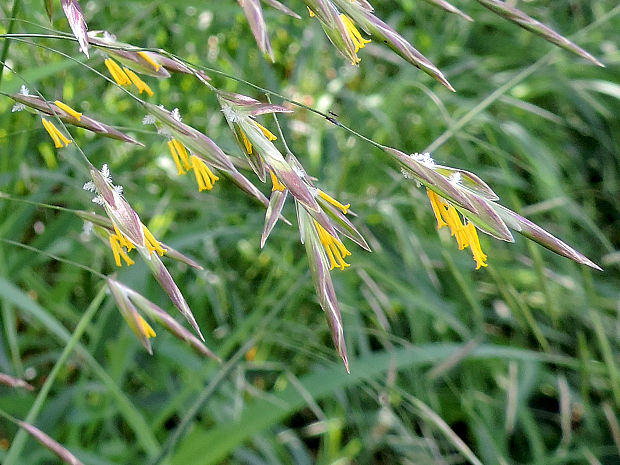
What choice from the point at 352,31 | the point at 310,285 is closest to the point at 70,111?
the point at 352,31

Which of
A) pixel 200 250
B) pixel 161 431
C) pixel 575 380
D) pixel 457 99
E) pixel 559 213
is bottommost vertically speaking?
pixel 161 431

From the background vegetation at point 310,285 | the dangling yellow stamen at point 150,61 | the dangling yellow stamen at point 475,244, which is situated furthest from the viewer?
the background vegetation at point 310,285

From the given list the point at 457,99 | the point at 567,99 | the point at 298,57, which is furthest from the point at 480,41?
the point at 298,57

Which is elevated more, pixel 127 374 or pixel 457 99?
pixel 457 99

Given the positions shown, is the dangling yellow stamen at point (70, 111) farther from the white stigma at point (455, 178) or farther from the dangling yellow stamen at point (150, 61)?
the white stigma at point (455, 178)

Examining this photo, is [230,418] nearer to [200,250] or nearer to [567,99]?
[200,250]

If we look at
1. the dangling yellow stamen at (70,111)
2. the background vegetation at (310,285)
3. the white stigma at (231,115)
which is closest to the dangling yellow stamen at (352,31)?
the white stigma at (231,115)

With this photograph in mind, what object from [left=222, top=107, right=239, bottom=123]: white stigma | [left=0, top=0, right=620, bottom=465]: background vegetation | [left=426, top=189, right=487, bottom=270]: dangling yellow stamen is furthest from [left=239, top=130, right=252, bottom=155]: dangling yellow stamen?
[left=0, top=0, right=620, bottom=465]: background vegetation
